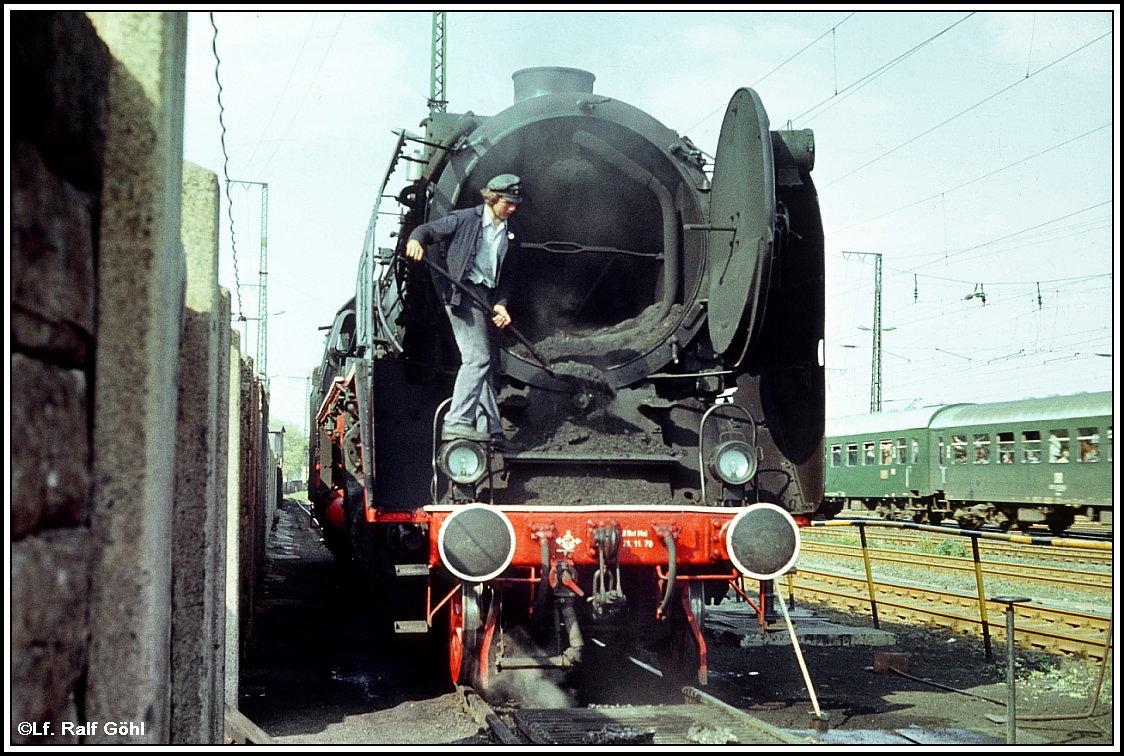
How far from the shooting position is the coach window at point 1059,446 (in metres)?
17.3

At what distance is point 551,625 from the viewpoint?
17.0ft

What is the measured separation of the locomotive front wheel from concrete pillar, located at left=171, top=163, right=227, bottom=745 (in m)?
2.37

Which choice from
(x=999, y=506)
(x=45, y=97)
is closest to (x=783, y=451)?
(x=45, y=97)

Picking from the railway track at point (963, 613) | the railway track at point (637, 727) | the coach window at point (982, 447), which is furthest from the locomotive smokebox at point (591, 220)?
the coach window at point (982, 447)

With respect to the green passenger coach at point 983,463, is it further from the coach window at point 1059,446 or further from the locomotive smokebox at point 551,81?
the locomotive smokebox at point 551,81

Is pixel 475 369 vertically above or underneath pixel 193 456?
above

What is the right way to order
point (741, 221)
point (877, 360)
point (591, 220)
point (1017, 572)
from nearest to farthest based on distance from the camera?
point (741, 221), point (591, 220), point (1017, 572), point (877, 360)

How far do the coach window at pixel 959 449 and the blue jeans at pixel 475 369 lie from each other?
17427mm

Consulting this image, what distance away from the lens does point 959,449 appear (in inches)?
817

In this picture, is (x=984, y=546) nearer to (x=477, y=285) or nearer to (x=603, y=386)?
(x=603, y=386)

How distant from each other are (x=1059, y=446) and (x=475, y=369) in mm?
15221

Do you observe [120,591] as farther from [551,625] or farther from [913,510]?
[913,510]

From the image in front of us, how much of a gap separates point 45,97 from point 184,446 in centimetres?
131

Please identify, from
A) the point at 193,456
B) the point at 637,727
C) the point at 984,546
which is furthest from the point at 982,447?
the point at 193,456
